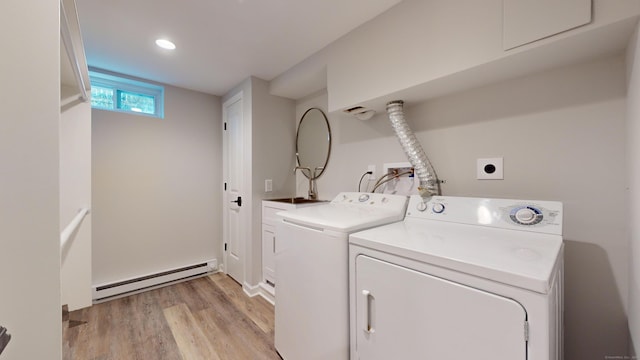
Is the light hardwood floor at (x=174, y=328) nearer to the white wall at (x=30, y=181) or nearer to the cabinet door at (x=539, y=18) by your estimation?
the white wall at (x=30, y=181)

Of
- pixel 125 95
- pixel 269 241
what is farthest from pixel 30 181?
pixel 125 95

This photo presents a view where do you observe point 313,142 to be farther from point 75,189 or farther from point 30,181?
point 30,181

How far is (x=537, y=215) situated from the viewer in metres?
1.08

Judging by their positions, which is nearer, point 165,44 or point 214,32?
point 214,32

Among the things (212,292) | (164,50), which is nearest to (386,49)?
(164,50)

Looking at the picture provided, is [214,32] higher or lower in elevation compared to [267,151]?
higher

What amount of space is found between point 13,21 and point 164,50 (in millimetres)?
1752

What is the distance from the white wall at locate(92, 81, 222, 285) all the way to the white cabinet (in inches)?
38.7

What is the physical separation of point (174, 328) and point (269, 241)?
101cm

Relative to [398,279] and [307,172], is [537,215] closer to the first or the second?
[398,279]

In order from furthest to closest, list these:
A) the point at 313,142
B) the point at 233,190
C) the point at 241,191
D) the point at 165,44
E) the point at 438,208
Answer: the point at 233,190 < the point at 241,191 < the point at 313,142 < the point at 165,44 < the point at 438,208

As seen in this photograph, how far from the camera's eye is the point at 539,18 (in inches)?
38.3

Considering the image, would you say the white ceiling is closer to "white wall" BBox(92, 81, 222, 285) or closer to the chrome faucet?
"white wall" BBox(92, 81, 222, 285)

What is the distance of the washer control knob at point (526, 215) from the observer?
3.52 ft
